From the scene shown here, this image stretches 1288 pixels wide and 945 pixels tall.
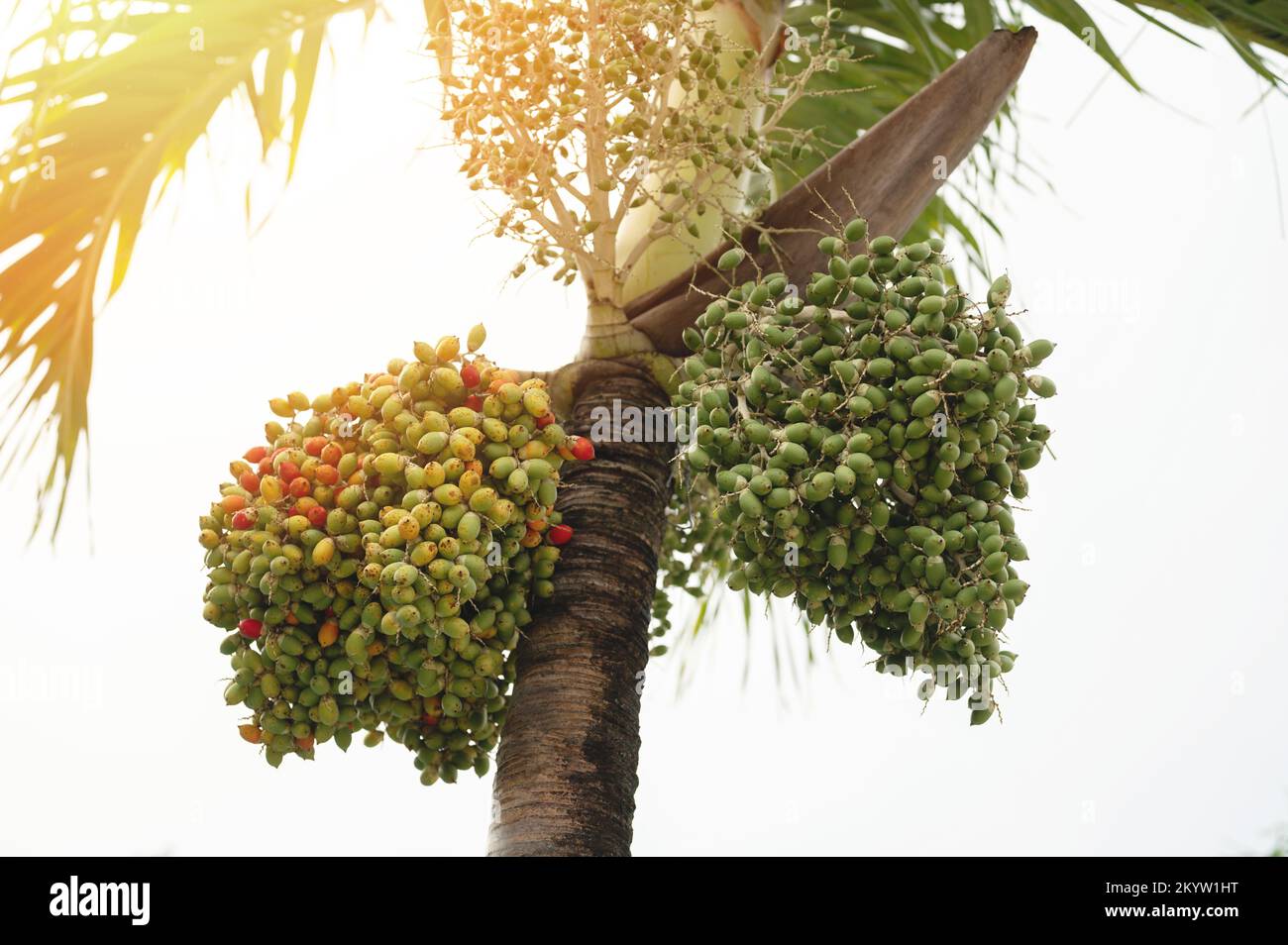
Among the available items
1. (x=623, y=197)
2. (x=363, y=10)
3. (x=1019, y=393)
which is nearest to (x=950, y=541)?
(x=1019, y=393)

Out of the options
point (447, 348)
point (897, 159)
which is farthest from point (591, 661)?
point (897, 159)

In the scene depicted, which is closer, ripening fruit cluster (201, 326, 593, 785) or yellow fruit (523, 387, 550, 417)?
ripening fruit cluster (201, 326, 593, 785)

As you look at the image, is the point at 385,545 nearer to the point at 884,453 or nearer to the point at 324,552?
the point at 324,552

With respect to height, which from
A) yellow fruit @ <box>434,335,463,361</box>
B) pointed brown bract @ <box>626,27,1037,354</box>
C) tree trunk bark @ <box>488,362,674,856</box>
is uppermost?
pointed brown bract @ <box>626,27,1037,354</box>

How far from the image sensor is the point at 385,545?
2.31m

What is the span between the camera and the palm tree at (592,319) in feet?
7.94

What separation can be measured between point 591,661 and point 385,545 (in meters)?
0.47

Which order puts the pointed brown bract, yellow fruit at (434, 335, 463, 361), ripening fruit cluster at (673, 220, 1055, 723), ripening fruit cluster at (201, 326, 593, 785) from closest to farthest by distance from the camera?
1. ripening fruit cluster at (673, 220, 1055, 723)
2. ripening fruit cluster at (201, 326, 593, 785)
3. yellow fruit at (434, 335, 463, 361)
4. the pointed brown bract

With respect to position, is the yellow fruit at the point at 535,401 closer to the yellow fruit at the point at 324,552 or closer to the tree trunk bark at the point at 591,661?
the tree trunk bark at the point at 591,661

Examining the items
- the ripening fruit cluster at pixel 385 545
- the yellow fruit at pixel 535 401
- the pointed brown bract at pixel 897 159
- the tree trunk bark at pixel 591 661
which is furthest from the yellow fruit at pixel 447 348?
the pointed brown bract at pixel 897 159

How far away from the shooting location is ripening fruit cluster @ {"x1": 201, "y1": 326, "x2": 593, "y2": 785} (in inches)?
92.7

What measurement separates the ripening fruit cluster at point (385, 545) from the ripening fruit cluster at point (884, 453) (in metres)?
0.38

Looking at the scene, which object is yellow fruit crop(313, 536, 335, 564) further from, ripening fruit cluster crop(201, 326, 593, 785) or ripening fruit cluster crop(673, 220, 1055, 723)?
ripening fruit cluster crop(673, 220, 1055, 723)

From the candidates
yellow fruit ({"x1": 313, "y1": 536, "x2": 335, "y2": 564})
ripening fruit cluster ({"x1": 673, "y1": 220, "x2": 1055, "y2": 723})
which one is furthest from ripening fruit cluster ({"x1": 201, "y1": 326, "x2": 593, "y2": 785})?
ripening fruit cluster ({"x1": 673, "y1": 220, "x2": 1055, "y2": 723})
